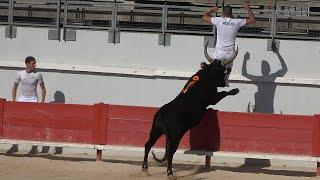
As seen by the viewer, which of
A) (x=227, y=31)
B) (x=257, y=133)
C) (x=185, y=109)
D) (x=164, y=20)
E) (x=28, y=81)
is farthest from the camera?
(x=164, y=20)

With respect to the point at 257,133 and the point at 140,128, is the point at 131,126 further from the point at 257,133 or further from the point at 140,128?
the point at 257,133

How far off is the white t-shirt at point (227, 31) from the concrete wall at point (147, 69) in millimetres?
994

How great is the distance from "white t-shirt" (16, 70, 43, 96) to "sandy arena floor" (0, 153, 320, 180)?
3.30ft

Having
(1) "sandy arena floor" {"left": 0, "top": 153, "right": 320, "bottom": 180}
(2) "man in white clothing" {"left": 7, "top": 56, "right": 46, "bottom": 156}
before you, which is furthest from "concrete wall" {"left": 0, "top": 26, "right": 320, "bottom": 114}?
(1) "sandy arena floor" {"left": 0, "top": 153, "right": 320, "bottom": 180}

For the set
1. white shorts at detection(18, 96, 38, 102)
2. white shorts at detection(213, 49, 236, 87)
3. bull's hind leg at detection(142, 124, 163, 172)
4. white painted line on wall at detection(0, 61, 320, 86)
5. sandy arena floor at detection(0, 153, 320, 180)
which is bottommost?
sandy arena floor at detection(0, 153, 320, 180)

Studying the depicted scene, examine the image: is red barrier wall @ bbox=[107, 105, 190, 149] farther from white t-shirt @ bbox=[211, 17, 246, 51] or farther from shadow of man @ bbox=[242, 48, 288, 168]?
shadow of man @ bbox=[242, 48, 288, 168]

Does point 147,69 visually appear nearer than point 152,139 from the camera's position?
No

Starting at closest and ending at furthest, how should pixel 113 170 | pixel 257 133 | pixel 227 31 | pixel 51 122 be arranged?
1. pixel 113 170
2. pixel 257 133
3. pixel 227 31
4. pixel 51 122

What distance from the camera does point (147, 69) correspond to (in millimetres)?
12125

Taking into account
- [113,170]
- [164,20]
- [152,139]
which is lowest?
[113,170]

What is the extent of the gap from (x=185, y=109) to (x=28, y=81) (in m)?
3.05

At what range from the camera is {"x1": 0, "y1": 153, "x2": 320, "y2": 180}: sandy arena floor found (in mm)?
9797

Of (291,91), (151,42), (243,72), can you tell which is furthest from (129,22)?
(291,91)

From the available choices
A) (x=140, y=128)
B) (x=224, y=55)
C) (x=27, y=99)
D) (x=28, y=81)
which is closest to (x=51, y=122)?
(x=27, y=99)
